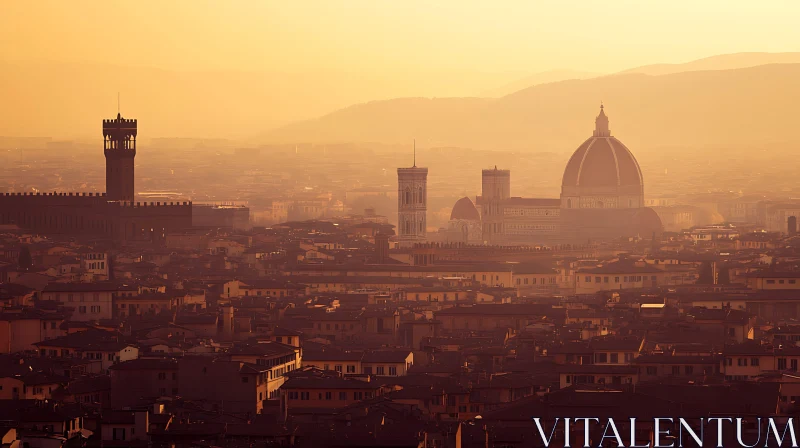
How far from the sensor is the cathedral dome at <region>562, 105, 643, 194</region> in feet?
524

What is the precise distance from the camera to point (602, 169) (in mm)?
160000

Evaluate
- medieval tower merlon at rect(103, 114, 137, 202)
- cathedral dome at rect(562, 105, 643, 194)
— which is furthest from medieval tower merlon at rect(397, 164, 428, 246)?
medieval tower merlon at rect(103, 114, 137, 202)

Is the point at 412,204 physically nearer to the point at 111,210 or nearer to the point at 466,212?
the point at 466,212

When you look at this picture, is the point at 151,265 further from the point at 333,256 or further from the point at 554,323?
the point at 554,323

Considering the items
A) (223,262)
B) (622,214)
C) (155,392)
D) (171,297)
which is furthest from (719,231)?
(155,392)

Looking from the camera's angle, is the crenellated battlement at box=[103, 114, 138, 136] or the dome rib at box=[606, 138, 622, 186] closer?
the crenellated battlement at box=[103, 114, 138, 136]

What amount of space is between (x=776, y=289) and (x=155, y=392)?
37805 mm

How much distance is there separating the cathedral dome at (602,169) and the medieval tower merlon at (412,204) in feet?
47.9

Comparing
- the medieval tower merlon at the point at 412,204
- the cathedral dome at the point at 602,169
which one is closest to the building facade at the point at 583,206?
the cathedral dome at the point at 602,169

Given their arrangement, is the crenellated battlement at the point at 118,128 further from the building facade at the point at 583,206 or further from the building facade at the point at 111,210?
the building facade at the point at 583,206

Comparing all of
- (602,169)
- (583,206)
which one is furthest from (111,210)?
(602,169)

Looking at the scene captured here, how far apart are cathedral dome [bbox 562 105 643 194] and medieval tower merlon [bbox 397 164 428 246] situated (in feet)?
47.9

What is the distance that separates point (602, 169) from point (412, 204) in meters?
18.8

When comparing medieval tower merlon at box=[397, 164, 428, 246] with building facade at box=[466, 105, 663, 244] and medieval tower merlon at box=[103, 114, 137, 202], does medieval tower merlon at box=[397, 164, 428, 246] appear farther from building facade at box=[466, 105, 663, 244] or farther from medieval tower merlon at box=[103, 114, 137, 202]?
medieval tower merlon at box=[103, 114, 137, 202]
